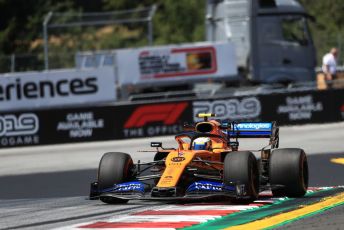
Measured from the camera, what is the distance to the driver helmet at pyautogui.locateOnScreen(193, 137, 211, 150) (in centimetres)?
1159

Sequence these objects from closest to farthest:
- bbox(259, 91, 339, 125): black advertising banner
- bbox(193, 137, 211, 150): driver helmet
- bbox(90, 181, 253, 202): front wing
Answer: bbox(90, 181, 253, 202): front wing, bbox(193, 137, 211, 150): driver helmet, bbox(259, 91, 339, 125): black advertising banner

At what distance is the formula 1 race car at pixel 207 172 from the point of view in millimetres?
10773

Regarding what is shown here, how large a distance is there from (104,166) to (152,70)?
18.4 m

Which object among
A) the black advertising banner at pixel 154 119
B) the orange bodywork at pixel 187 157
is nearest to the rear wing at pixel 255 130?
the orange bodywork at pixel 187 157

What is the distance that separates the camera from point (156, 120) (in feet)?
80.8

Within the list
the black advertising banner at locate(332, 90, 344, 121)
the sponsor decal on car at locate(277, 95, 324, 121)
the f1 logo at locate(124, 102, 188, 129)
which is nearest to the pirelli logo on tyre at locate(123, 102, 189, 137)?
the f1 logo at locate(124, 102, 188, 129)

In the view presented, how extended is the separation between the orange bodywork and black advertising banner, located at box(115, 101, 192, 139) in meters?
12.5

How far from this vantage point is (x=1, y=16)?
44.2 meters

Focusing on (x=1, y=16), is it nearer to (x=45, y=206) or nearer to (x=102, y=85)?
(x=102, y=85)

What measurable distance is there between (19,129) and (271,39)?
8.65 metres

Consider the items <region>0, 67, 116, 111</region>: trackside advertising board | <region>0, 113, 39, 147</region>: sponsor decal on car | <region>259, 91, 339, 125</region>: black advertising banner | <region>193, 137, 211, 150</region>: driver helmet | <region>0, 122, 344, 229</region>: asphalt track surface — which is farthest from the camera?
<region>0, 67, 116, 111</region>: trackside advertising board

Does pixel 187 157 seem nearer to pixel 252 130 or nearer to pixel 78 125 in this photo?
pixel 252 130

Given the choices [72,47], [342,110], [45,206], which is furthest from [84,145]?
[72,47]

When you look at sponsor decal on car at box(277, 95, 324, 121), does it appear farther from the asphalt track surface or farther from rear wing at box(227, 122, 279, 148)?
rear wing at box(227, 122, 279, 148)
